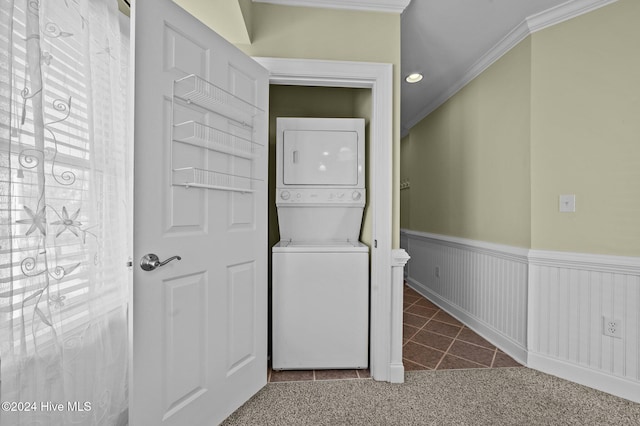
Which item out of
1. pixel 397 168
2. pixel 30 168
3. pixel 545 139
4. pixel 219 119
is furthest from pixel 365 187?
pixel 30 168

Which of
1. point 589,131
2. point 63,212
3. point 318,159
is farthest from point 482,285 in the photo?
point 63,212

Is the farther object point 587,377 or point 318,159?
point 318,159

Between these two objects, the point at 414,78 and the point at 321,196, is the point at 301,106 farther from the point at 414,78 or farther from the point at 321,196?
the point at 414,78

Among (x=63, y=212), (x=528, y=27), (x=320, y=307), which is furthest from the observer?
(x=528, y=27)

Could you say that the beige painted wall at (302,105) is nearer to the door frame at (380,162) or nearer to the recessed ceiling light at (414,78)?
the door frame at (380,162)

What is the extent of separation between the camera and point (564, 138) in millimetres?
1941

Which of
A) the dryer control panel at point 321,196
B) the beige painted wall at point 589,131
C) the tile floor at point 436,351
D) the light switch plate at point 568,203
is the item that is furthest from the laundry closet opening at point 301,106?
the light switch plate at point 568,203

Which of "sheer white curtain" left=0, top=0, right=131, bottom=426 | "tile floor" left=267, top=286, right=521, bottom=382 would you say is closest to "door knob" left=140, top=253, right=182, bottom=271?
"sheer white curtain" left=0, top=0, right=131, bottom=426

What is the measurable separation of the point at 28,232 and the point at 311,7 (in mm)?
1949

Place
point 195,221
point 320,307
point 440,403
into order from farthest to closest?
point 320,307 < point 440,403 < point 195,221

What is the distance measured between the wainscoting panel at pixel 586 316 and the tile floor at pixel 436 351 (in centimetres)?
32

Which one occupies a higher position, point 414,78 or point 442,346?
point 414,78

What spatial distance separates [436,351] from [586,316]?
1057 mm

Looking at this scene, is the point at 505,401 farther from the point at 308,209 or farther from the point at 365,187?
the point at 308,209
